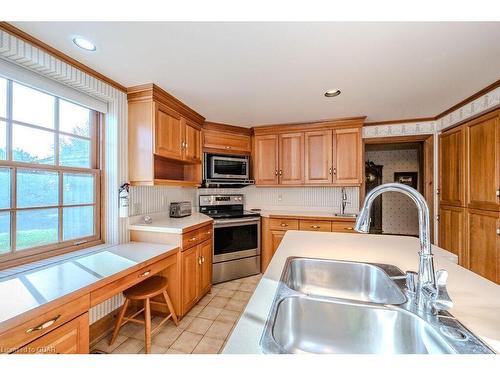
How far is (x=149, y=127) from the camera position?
6.64 ft

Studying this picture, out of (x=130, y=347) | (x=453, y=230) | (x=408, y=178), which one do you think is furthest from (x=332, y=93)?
(x=408, y=178)

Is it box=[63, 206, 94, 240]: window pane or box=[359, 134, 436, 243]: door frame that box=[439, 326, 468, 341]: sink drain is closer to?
box=[63, 206, 94, 240]: window pane

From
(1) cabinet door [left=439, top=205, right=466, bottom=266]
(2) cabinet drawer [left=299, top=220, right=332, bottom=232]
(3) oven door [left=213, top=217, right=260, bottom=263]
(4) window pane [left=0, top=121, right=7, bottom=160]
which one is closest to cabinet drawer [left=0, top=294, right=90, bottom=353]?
(4) window pane [left=0, top=121, right=7, bottom=160]

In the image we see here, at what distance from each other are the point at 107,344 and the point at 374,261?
80.0 inches

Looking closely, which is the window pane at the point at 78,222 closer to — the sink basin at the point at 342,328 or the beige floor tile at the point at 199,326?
the beige floor tile at the point at 199,326

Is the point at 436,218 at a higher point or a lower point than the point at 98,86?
lower

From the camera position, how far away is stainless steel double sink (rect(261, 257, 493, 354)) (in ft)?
1.87

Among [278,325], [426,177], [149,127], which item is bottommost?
[278,325]

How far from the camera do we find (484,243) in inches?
83.8

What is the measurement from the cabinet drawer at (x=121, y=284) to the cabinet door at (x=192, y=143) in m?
1.29
